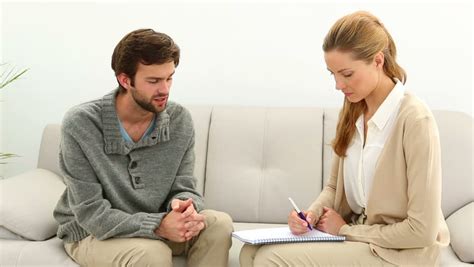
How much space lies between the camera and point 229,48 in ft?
10.2

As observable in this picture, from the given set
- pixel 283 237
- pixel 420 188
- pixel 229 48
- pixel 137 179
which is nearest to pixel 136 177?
pixel 137 179

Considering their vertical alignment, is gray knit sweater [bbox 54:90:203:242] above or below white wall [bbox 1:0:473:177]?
below

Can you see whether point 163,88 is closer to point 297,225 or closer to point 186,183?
point 186,183

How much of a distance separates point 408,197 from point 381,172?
0.33ft

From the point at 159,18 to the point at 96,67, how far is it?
0.38m

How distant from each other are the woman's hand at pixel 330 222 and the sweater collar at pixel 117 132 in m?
0.58

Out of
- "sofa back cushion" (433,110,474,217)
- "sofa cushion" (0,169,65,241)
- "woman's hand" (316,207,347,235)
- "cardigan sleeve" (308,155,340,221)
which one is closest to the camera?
"woman's hand" (316,207,347,235)

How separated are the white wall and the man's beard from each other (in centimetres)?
95

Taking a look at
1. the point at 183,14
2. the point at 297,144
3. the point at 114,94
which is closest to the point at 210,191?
the point at 297,144

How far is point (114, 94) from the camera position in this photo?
2.28 meters

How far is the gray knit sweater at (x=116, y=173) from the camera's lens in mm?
2111

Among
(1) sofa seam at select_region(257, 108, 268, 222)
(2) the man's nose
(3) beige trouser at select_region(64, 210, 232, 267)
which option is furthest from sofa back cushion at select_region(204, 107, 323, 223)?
(2) the man's nose

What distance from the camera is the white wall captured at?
3.04 m

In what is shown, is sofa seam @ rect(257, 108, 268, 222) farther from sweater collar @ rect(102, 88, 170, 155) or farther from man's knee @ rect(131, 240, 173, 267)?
man's knee @ rect(131, 240, 173, 267)
